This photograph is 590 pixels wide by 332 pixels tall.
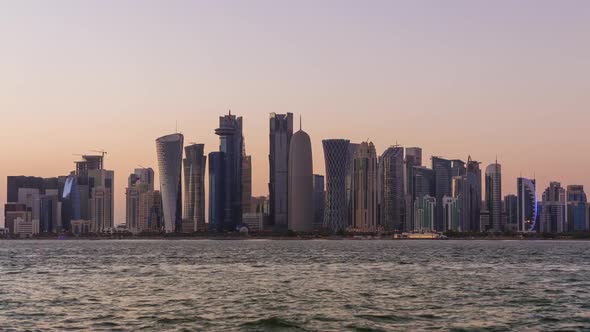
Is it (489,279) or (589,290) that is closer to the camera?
(589,290)

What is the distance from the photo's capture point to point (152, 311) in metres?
67.0

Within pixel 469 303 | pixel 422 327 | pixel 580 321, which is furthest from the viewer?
pixel 469 303

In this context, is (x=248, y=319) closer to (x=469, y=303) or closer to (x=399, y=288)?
(x=469, y=303)

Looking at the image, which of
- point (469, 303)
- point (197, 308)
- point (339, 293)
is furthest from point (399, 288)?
point (197, 308)

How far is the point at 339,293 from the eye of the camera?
274 feet

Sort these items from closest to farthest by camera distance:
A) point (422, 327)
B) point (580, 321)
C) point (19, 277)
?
point (422, 327), point (580, 321), point (19, 277)

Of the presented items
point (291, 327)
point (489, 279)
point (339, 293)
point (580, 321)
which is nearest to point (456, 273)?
point (489, 279)

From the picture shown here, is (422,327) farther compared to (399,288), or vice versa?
(399,288)

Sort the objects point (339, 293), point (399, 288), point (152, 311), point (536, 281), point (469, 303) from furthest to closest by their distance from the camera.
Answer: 1. point (536, 281)
2. point (399, 288)
3. point (339, 293)
4. point (469, 303)
5. point (152, 311)

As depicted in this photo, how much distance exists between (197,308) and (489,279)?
49395mm

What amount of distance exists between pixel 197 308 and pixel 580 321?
3084cm

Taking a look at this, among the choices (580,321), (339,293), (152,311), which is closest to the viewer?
(580,321)

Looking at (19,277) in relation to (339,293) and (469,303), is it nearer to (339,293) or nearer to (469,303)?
(339,293)

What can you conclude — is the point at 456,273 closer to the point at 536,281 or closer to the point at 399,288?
the point at 536,281
